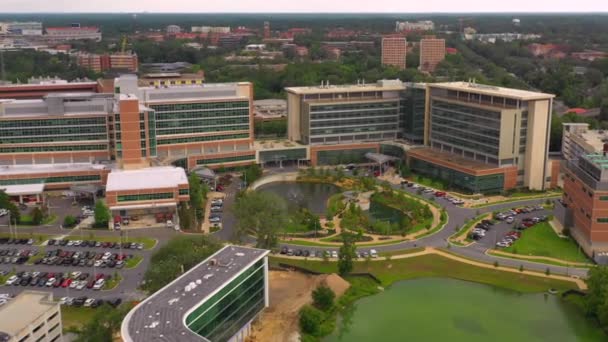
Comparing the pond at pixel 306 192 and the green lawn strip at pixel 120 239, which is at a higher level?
the green lawn strip at pixel 120 239

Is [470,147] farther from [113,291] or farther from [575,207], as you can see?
[113,291]

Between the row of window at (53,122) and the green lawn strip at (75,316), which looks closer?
the green lawn strip at (75,316)

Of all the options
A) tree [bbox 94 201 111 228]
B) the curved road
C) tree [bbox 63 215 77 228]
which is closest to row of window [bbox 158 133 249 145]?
tree [bbox 94 201 111 228]

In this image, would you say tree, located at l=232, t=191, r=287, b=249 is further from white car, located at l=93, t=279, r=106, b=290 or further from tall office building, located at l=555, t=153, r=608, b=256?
tall office building, located at l=555, t=153, r=608, b=256

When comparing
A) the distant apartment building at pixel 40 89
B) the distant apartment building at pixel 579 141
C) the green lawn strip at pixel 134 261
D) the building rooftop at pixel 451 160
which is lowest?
the green lawn strip at pixel 134 261

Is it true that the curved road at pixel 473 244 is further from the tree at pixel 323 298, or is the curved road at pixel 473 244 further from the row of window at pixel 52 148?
the row of window at pixel 52 148

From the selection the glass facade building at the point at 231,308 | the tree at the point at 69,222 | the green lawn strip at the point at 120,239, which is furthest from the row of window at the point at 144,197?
the glass facade building at the point at 231,308
